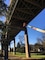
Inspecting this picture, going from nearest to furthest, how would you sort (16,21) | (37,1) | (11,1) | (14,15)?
(37,1)
(11,1)
(14,15)
(16,21)

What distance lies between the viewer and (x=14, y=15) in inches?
853

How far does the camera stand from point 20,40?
55281 millimetres

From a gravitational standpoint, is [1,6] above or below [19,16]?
below

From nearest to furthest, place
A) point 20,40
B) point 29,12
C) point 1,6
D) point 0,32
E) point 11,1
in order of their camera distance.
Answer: point 1,6 → point 0,32 → point 11,1 → point 29,12 → point 20,40

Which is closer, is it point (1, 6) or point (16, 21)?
point (1, 6)

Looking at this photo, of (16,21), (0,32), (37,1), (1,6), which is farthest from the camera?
(16,21)

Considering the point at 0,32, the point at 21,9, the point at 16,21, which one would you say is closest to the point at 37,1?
the point at 21,9

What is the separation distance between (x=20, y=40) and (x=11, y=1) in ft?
124

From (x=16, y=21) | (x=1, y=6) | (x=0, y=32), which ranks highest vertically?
(x=16, y=21)

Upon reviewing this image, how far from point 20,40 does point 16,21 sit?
31.5 metres

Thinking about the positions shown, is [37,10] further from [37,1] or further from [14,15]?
[14,15]

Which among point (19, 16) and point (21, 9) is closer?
point (21, 9)

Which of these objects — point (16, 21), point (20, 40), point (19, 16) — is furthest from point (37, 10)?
point (20, 40)

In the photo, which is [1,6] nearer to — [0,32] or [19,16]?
[0,32]
